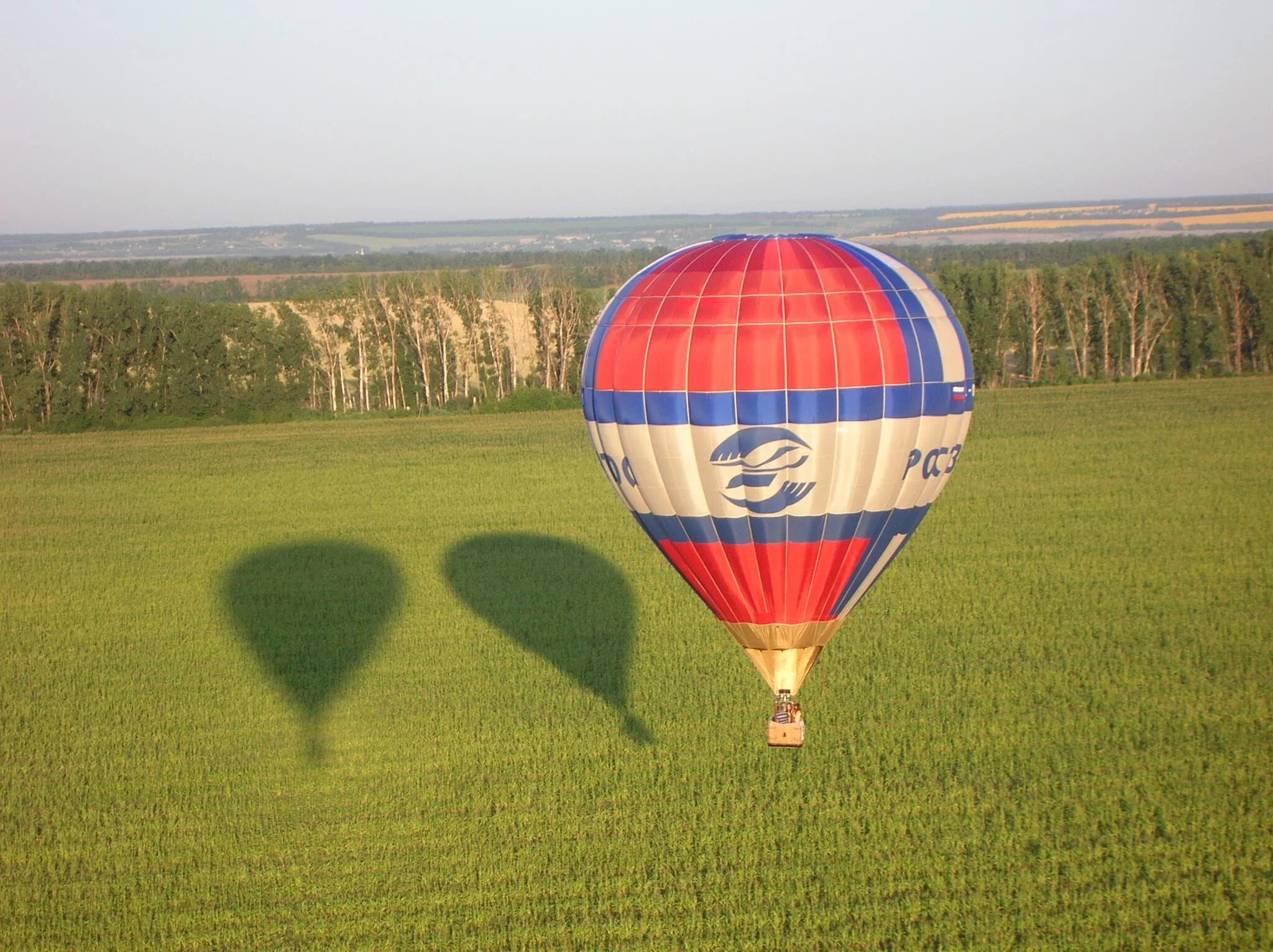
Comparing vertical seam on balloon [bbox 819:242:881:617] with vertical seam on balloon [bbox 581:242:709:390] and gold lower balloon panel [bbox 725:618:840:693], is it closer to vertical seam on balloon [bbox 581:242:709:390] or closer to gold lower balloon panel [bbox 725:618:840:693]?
gold lower balloon panel [bbox 725:618:840:693]

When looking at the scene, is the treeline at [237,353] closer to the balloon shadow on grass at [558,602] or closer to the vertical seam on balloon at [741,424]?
the balloon shadow on grass at [558,602]

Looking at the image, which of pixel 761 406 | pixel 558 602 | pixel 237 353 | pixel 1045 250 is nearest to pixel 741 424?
pixel 761 406

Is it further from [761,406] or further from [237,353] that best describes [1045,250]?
[761,406]

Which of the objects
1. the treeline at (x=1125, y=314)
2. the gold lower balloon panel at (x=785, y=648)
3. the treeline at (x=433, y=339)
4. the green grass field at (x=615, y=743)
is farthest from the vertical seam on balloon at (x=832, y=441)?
the treeline at (x=1125, y=314)

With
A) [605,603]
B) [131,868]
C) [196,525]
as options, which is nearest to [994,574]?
[605,603]

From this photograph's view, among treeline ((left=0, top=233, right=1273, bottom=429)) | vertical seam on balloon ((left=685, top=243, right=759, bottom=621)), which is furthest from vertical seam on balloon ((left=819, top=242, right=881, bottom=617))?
treeline ((left=0, top=233, right=1273, bottom=429))

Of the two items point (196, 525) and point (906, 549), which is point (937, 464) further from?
point (196, 525)
